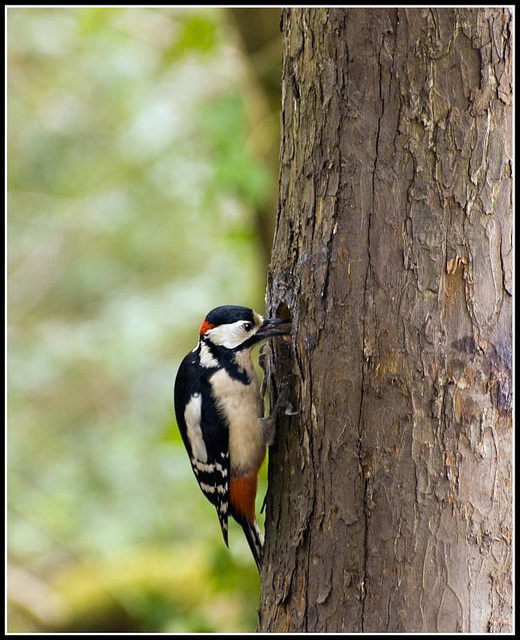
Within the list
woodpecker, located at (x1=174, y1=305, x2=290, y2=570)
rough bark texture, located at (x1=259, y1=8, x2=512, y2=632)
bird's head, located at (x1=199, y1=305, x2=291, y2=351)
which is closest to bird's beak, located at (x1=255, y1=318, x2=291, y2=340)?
bird's head, located at (x1=199, y1=305, x2=291, y2=351)

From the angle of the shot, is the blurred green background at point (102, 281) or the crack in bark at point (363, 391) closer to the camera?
the crack in bark at point (363, 391)

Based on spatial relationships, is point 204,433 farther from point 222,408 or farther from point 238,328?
point 238,328

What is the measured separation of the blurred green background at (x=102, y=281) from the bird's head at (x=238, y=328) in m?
2.96

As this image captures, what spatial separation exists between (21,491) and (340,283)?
5140 mm

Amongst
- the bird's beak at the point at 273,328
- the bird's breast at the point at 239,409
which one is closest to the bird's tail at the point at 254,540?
the bird's breast at the point at 239,409

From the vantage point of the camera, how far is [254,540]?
9.25ft

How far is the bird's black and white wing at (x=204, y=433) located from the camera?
277cm

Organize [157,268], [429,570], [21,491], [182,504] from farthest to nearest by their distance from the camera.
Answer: [157,268] → [182,504] → [21,491] → [429,570]

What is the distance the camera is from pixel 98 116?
7242 mm

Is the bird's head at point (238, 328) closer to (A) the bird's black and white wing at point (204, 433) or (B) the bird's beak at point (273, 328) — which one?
(B) the bird's beak at point (273, 328)

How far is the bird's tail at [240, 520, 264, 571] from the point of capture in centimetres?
273

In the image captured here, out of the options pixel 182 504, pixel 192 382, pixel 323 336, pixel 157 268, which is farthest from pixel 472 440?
pixel 157 268

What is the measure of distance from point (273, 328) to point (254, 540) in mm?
847

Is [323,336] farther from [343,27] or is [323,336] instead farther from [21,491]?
[21,491]
